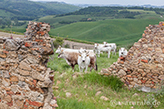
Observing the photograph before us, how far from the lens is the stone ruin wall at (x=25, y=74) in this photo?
15.5ft

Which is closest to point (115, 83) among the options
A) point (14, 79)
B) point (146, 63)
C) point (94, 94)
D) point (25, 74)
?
point (94, 94)

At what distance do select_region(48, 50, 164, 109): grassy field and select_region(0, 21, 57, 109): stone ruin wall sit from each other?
1082 millimetres

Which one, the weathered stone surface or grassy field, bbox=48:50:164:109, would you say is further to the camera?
grassy field, bbox=48:50:164:109

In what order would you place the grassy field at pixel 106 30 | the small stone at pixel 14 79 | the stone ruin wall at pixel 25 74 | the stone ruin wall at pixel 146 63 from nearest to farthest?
the stone ruin wall at pixel 25 74 → the small stone at pixel 14 79 → the stone ruin wall at pixel 146 63 → the grassy field at pixel 106 30

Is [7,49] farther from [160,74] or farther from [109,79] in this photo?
[160,74]

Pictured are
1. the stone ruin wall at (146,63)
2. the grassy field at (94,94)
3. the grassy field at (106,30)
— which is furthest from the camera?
the grassy field at (106,30)

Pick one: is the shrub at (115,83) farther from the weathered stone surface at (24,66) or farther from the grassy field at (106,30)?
the grassy field at (106,30)

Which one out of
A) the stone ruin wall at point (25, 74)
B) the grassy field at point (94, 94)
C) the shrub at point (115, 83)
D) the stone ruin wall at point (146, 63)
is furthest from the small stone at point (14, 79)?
the stone ruin wall at point (146, 63)

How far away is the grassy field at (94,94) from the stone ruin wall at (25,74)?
108 cm

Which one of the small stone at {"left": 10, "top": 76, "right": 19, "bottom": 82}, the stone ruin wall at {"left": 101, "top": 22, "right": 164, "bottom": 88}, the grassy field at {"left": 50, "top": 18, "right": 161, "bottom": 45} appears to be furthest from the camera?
the grassy field at {"left": 50, "top": 18, "right": 161, "bottom": 45}

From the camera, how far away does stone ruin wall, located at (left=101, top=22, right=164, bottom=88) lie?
7.44 metres

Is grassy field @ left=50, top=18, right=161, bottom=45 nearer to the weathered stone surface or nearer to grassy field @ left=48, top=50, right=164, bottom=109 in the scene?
grassy field @ left=48, top=50, right=164, bottom=109

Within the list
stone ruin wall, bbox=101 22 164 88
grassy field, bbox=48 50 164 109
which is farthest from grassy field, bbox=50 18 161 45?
grassy field, bbox=48 50 164 109

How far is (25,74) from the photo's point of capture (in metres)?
4.75
